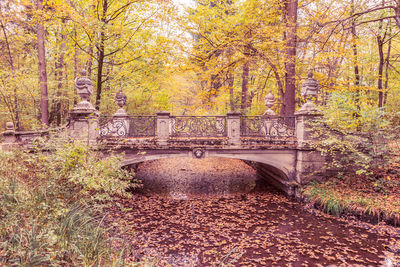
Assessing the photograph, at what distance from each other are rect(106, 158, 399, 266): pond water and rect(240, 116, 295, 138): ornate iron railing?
2646mm

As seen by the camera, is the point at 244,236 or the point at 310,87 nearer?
the point at 244,236

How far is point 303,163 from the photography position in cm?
816

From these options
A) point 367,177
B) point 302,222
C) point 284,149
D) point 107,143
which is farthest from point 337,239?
point 107,143

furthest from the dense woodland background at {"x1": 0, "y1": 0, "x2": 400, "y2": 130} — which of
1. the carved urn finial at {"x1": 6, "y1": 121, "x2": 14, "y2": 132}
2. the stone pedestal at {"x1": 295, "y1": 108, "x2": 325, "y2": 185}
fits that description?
the carved urn finial at {"x1": 6, "y1": 121, "x2": 14, "y2": 132}

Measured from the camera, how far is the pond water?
473 cm

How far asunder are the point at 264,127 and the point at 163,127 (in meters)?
4.02

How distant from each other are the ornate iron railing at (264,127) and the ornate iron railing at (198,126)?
0.93 m

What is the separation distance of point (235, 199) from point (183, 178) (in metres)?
4.44

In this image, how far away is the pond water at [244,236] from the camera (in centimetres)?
473

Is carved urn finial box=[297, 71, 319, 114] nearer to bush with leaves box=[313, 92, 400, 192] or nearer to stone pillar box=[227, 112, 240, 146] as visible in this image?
bush with leaves box=[313, 92, 400, 192]

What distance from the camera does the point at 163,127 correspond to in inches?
312

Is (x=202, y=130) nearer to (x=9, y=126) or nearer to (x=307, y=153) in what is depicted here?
(x=307, y=153)

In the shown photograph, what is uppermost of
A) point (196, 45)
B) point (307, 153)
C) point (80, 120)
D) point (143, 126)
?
point (196, 45)

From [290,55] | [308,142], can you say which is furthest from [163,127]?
[290,55]
